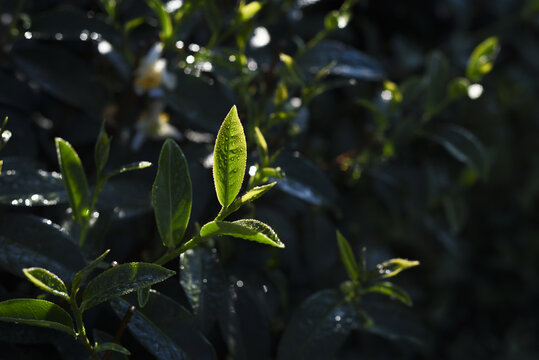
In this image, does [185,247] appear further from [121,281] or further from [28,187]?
[28,187]

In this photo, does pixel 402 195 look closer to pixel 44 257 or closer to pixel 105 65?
pixel 105 65

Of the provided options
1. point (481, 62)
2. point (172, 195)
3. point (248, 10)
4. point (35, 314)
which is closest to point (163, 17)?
point (248, 10)

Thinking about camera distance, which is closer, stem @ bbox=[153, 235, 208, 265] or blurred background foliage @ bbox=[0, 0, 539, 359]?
stem @ bbox=[153, 235, 208, 265]

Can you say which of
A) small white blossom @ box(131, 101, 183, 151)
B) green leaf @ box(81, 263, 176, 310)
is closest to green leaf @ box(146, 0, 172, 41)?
small white blossom @ box(131, 101, 183, 151)

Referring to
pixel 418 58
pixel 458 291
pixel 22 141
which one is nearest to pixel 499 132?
pixel 418 58

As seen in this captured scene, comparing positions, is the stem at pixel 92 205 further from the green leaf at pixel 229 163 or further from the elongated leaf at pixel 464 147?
the elongated leaf at pixel 464 147

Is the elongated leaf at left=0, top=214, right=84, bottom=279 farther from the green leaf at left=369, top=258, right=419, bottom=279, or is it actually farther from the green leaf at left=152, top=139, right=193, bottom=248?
the green leaf at left=369, top=258, right=419, bottom=279
